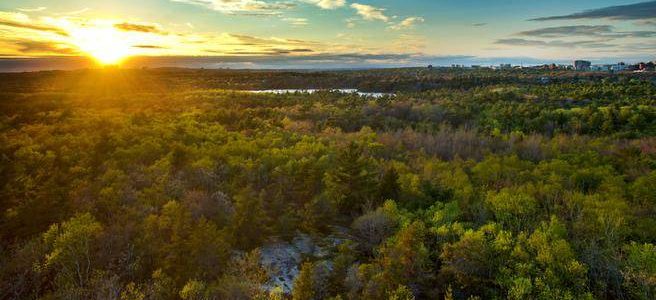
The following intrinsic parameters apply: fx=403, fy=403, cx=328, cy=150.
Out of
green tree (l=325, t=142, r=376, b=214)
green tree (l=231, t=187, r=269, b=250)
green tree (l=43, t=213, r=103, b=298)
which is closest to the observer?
green tree (l=43, t=213, r=103, b=298)

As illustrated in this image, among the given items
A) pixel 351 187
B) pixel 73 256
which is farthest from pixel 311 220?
pixel 73 256

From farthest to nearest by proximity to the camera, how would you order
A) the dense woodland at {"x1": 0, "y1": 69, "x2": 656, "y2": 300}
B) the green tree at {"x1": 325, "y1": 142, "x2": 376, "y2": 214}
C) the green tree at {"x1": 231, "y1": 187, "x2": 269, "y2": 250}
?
the green tree at {"x1": 325, "y1": 142, "x2": 376, "y2": 214}, the green tree at {"x1": 231, "y1": 187, "x2": 269, "y2": 250}, the dense woodland at {"x1": 0, "y1": 69, "x2": 656, "y2": 300}

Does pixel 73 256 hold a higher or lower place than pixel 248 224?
higher

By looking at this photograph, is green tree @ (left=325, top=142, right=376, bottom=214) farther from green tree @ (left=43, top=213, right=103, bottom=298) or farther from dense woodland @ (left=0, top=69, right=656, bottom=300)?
green tree @ (left=43, top=213, right=103, bottom=298)

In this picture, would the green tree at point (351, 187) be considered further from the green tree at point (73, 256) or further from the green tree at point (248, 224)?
the green tree at point (73, 256)

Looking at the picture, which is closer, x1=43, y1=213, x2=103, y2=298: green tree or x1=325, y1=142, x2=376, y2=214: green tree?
x1=43, y1=213, x2=103, y2=298: green tree

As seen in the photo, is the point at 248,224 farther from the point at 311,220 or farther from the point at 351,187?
the point at 351,187

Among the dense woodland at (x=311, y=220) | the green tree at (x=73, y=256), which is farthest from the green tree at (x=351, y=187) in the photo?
the green tree at (x=73, y=256)

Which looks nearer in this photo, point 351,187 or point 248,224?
point 248,224

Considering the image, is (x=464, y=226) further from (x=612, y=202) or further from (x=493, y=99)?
(x=493, y=99)

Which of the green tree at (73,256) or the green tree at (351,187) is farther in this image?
the green tree at (351,187)

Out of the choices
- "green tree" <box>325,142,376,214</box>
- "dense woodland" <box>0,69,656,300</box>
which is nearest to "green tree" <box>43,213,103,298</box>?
"dense woodland" <box>0,69,656,300</box>

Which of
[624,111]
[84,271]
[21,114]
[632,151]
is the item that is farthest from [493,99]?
[84,271]
